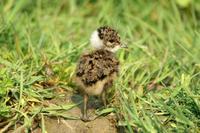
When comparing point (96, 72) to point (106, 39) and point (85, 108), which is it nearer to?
point (85, 108)

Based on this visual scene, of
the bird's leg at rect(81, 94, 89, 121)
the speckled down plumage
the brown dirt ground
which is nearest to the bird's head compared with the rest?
the speckled down plumage

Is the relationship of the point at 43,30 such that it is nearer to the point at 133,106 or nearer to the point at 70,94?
the point at 70,94

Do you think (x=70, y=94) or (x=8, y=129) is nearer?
(x=8, y=129)

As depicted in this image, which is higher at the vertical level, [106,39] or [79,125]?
[106,39]

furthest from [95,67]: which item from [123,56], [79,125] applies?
[123,56]

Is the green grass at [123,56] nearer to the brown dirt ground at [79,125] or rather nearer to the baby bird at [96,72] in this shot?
the brown dirt ground at [79,125]

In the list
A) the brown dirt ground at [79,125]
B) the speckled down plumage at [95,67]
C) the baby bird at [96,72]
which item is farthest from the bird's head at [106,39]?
the brown dirt ground at [79,125]

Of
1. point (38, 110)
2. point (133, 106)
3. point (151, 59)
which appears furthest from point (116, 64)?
point (151, 59)

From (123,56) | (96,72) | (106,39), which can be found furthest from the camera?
(123,56)

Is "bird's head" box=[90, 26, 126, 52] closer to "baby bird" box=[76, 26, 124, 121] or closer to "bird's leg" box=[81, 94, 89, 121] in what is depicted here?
"baby bird" box=[76, 26, 124, 121]
